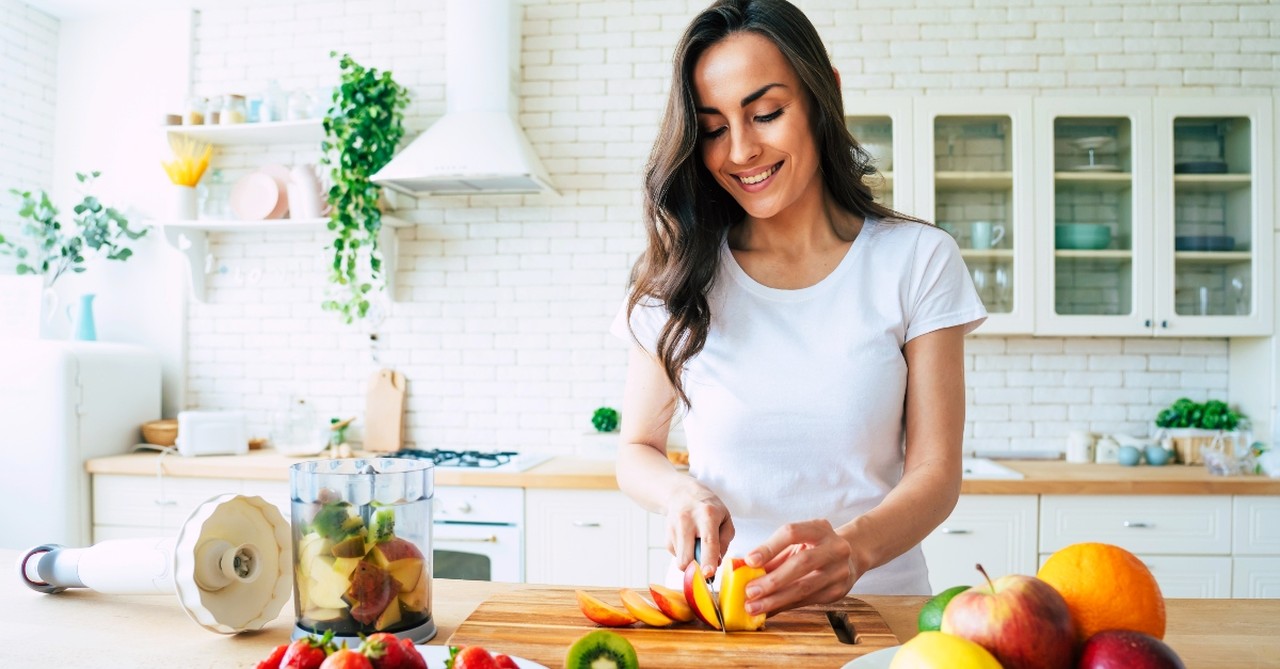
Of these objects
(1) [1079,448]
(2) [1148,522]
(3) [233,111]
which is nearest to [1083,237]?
(1) [1079,448]

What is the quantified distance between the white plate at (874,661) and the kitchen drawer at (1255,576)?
2.77 m

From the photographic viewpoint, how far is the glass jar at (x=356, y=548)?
107 cm

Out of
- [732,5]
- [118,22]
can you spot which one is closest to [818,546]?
[732,5]

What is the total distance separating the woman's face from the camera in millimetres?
1453

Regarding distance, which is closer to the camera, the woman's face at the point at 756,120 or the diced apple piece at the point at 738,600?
the diced apple piece at the point at 738,600

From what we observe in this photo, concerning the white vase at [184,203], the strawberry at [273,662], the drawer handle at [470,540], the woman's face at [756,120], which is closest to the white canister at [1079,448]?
the drawer handle at [470,540]

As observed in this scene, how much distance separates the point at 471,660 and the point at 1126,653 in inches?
22.8

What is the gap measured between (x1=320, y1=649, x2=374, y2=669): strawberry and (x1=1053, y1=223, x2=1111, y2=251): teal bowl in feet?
10.8

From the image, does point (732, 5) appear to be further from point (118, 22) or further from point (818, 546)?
point (118, 22)

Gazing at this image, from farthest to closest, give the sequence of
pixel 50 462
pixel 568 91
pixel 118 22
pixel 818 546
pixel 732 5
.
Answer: pixel 118 22 → pixel 568 91 → pixel 50 462 → pixel 732 5 → pixel 818 546

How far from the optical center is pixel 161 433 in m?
3.72

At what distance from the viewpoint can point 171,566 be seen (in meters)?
1.25

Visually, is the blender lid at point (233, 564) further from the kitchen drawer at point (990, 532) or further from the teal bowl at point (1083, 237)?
the teal bowl at point (1083, 237)

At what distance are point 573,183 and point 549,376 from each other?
33.2 inches
